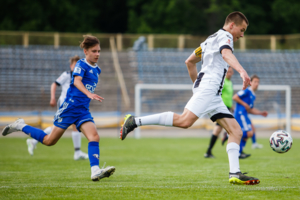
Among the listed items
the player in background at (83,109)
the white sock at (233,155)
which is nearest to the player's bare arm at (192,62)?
the white sock at (233,155)

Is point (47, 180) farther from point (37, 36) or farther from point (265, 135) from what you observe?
point (37, 36)

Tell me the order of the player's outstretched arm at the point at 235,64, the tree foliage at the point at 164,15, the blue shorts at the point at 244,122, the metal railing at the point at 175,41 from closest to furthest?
1. the player's outstretched arm at the point at 235,64
2. the blue shorts at the point at 244,122
3. the metal railing at the point at 175,41
4. the tree foliage at the point at 164,15

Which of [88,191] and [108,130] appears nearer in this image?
[88,191]

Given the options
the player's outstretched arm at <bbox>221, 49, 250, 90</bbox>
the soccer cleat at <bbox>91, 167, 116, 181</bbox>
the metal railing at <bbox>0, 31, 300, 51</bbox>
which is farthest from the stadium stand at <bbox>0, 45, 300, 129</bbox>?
the player's outstretched arm at <bbox>221, 49, 250, 90</bbox>

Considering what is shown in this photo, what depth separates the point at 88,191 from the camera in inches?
177

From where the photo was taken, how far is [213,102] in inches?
191

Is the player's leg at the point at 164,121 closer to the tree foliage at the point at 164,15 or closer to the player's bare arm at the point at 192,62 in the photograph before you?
the player's bare arm at the point at 192,62

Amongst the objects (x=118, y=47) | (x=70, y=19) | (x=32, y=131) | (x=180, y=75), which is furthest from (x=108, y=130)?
(x=70, y=19)

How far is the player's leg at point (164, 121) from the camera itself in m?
4.77

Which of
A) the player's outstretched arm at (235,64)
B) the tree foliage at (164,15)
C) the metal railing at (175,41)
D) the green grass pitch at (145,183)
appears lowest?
the green grass pitch at (145,183)

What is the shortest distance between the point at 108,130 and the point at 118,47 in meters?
10.1

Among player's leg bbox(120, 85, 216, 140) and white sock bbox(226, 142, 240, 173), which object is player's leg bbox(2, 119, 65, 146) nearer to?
player's leg bbox(120, 85, 216, 140)

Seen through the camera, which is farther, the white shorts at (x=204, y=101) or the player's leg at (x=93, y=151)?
the player's leg at (x=93, y=151)

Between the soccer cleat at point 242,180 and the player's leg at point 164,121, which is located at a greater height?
the player's leg at point 164,121
